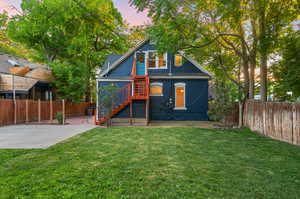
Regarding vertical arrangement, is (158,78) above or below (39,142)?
above

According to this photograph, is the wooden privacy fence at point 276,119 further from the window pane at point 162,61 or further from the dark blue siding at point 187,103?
the window pane at point 162,61

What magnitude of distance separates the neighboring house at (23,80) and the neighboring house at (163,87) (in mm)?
6435

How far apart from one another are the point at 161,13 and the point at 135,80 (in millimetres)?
6170

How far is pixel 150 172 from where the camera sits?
3.41 meters

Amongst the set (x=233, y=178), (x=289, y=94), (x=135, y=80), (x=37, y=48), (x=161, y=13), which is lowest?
(x=233, y=178)

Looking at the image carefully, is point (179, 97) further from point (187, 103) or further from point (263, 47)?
point (263, 47)

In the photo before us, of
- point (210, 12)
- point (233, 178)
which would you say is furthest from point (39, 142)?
point (210, 12)

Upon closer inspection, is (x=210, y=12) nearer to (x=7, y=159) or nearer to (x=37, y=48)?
(x=7, y=159)

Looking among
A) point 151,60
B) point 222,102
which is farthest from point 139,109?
point 222,102

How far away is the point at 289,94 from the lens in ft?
30.4

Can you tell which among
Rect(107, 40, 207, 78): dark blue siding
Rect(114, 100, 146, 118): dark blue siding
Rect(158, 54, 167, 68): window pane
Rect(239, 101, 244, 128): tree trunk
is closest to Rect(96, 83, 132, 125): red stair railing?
Rect(114, 100, 146, 118): dark blue siding

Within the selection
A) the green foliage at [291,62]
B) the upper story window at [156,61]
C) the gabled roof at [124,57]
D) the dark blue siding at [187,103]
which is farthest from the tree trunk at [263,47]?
the gabled roof at [124,57]

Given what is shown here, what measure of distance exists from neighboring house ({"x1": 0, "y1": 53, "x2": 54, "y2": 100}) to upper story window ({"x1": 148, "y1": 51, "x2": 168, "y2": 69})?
341 inches

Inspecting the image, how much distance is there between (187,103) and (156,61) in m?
4.07
